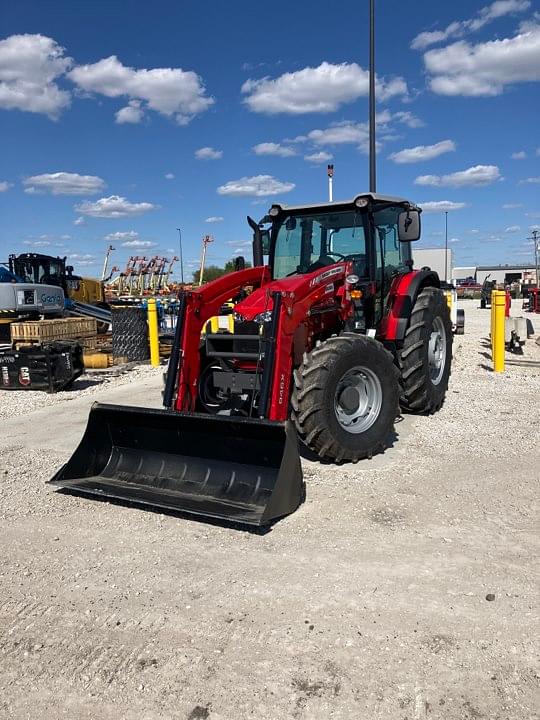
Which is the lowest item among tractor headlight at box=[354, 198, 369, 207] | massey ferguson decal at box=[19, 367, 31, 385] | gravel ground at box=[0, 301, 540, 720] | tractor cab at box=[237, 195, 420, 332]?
gravel ground at box=[0, 301, 540, 720]

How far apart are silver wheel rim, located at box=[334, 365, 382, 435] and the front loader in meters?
0.01

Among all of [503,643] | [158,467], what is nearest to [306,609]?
[503,643]

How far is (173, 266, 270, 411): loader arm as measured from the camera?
19.1 ft

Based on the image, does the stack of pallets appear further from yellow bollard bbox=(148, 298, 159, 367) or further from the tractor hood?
the tractor hood

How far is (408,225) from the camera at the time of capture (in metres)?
6.58

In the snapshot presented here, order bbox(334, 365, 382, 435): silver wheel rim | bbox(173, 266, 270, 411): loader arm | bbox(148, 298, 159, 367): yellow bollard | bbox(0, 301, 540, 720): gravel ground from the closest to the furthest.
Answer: bbox(0, 301, 540, 720): gravel ground → bbox(334, 365, 382, 435): silver wheel rim → bbox(173, 266, 270, 411): loader arm → bbox(148, 298, 159, 367): yellow bollard

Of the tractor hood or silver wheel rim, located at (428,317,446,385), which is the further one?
silver wheel rim, located at (428,317,446,385)

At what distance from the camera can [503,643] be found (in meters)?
2.87

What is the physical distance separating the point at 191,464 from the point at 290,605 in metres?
1.85

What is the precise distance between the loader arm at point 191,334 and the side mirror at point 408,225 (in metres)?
2.02

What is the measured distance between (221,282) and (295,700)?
4.59 metres

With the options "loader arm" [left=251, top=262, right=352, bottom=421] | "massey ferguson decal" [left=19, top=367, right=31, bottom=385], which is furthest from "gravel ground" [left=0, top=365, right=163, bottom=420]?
"loader arm" [left=251, top=262, right=352, bottom=421]

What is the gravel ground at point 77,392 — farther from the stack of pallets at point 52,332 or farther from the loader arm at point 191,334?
the loader arm at point 191,334

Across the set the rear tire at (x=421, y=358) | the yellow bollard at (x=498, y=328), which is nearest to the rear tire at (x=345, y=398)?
the rear tire at (x=421, y=358)
